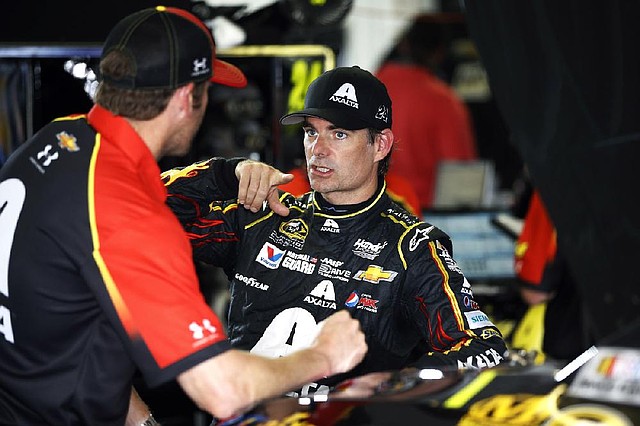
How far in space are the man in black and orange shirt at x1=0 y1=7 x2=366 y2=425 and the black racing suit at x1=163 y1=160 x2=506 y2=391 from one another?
2.26 feet

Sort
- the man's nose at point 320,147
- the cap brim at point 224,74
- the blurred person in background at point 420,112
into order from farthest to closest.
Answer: the blurred person in background at point 420,112 → the man's nose at point 320,147 → the cap brim at point 224,74

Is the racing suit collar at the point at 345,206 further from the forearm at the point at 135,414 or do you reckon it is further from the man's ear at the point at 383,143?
the forearm at the point at 135,414

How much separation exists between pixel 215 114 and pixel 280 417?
13.2ft

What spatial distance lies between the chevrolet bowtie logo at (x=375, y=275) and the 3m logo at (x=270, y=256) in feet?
0.87

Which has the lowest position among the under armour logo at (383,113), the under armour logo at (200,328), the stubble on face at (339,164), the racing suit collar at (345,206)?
the under armour logo at (200,328)

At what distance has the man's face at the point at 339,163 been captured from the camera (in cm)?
369

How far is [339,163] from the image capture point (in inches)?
145

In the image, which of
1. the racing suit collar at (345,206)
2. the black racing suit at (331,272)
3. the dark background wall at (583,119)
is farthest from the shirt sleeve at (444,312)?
the dark background wall at (583,119)

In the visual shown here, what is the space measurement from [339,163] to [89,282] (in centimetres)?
135

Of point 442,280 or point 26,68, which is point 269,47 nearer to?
point 26,68

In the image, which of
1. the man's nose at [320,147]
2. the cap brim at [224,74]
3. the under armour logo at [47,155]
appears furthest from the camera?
the man's nose at [320,147]

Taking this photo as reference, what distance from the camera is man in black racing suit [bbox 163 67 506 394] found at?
3426 millimetres

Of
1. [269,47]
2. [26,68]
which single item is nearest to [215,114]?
[269,47]

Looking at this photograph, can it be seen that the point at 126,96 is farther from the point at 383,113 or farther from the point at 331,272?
the point at 383,113
